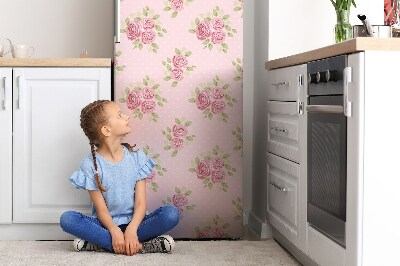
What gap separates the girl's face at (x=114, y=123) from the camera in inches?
136

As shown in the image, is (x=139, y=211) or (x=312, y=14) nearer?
(x=139, y=211)

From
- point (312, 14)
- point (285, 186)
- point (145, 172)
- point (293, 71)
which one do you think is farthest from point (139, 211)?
point (312, 14)

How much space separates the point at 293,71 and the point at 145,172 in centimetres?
88

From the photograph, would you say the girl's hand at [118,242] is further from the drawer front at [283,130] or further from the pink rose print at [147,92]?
the drawer front at [283,130]

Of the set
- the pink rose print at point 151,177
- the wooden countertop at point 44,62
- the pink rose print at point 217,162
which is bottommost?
the pink rose print at point 151,177

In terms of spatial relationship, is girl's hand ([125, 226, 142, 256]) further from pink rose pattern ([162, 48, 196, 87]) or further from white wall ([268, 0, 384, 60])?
white wall ([268, 0, 384, 60])

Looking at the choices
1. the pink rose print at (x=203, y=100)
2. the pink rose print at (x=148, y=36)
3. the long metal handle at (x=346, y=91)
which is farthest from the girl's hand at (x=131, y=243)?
the long metal handle at (x=346, y=91)

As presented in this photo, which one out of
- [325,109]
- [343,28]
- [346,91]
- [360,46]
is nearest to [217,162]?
[343,28]

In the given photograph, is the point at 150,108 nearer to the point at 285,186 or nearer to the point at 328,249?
the point at 285,186

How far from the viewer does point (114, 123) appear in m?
3.45

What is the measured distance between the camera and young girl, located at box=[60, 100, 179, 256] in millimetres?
3365

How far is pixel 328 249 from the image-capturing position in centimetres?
262

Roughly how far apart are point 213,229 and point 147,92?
77 cm

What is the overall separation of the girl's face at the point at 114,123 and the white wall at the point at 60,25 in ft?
2.80
